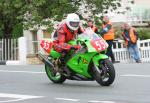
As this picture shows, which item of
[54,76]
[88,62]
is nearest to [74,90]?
[88,62]

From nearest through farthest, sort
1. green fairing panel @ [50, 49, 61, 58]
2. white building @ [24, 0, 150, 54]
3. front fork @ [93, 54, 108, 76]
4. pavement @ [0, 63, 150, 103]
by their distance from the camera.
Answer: pavement @ [0, 63, 150, 103]
front fork @ [93, 54, 108, 76]
green fairing panel @ [50, 49, 61, 58]
white building @ [24, 0, 150, 54]

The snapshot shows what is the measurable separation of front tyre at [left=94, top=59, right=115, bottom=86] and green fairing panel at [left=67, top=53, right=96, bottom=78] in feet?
0.83

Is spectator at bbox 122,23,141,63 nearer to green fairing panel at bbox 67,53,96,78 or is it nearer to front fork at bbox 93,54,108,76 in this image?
green fairing panel at bbox 67,53,96,78

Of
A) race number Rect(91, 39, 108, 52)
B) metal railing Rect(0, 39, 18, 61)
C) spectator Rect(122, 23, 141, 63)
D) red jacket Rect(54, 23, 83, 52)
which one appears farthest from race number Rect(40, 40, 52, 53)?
metal railing Rect(0, 39, 18, 61)

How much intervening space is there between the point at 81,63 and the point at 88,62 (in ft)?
0.79

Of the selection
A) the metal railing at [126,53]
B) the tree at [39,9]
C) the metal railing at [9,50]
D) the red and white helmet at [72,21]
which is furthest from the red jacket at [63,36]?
the tree at [39,9]

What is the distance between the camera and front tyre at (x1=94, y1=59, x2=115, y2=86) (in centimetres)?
1285

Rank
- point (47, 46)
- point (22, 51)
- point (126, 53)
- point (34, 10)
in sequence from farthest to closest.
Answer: point (34, 10), point (22, 51), point (126, 53), point (47, 46)

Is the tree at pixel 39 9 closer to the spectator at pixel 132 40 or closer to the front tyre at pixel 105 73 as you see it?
the spectator at pixel 132 40

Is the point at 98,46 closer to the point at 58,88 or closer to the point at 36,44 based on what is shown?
the point at 58,88

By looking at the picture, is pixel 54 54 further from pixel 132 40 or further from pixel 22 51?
pixel 22 51

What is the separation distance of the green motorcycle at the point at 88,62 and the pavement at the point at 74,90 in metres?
0.22

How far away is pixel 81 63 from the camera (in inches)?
526

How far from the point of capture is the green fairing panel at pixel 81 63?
13.2m
